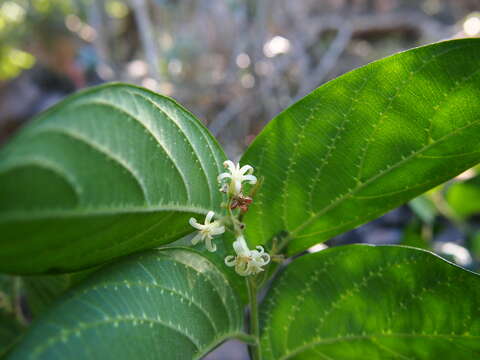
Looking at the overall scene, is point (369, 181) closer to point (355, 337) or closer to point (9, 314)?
point (355, 337)

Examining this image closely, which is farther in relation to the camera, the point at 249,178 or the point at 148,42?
the point at 148,42

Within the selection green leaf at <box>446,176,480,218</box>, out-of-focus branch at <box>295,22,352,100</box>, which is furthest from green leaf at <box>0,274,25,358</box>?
out-of-focus branch at <box>295,22,352,100</box>

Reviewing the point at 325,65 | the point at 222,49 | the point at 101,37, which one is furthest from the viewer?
the point at 222,49

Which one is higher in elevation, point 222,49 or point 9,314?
point 222,49

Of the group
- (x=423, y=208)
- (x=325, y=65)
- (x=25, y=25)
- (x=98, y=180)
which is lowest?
(x=98, y=180)

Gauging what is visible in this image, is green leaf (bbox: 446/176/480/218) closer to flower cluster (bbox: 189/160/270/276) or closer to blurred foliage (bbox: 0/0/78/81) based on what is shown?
flower cluster (bbox: 189/160/270/276)

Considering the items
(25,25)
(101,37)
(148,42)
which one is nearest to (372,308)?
(148,42)
